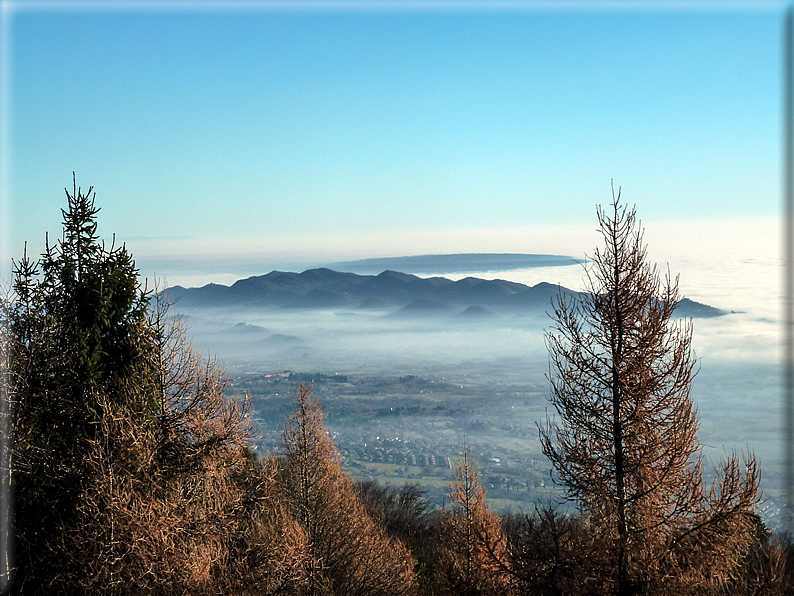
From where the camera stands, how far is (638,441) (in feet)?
34.2

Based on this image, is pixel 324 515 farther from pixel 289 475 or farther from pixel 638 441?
pixel 638 441

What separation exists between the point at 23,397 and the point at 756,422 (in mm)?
90216

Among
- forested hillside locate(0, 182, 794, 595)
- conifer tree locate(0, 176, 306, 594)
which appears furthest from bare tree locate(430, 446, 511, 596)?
conifer tree locate(0, 176, 306, 594)

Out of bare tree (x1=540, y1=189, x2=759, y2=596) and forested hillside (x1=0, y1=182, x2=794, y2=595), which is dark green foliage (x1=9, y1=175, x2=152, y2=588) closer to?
forested hillside (x1=0, y1=182, x2=794, y2=595)

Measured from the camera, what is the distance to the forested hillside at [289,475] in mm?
10211

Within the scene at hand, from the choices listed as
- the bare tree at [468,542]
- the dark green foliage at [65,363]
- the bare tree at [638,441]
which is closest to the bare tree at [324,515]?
the bare tree at [468,542]

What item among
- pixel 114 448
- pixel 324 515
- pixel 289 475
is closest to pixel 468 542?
pixel 324 515

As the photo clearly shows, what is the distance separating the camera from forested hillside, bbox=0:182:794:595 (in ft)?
33.5

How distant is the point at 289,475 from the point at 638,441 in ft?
38.4

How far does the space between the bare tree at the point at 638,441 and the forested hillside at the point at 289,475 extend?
31 mm

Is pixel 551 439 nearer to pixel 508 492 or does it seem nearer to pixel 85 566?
pixel 85 566

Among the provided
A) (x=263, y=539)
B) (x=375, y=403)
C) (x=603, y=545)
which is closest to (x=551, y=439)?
(x=603, y=545)

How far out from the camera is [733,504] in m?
10.0

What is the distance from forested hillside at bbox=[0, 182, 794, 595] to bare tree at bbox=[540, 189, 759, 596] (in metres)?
0.03
